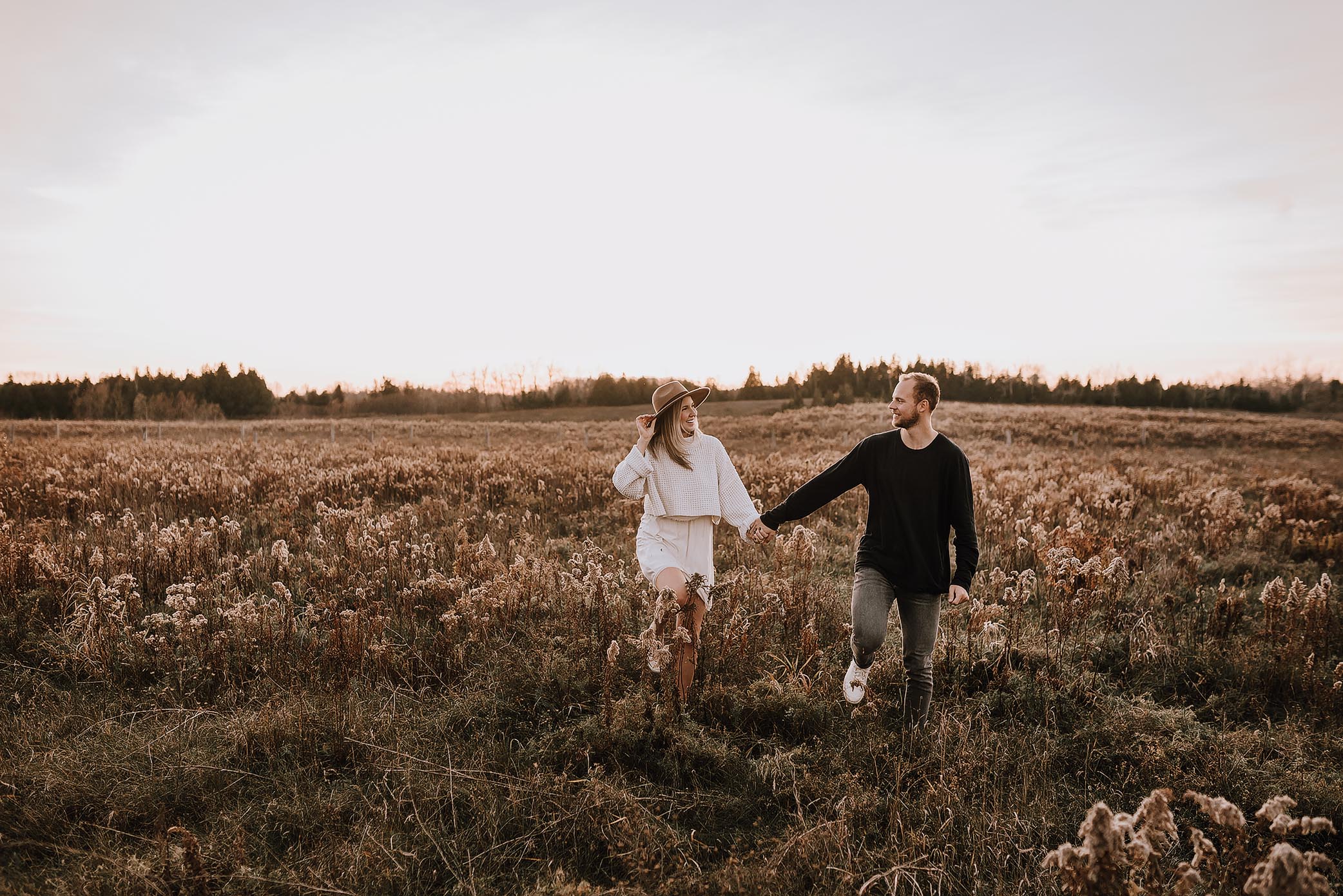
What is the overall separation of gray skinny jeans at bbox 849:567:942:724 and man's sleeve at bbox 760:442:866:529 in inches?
23.4

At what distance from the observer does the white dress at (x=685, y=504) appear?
4805mm

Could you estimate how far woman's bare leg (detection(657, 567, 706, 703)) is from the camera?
4566 mm

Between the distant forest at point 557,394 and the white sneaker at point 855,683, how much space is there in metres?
72.9

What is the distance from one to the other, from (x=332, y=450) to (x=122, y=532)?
10.9 metres

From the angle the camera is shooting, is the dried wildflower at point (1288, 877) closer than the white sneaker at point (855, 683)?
Yes

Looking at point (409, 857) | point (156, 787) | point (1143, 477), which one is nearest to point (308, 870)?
point (409, 857)

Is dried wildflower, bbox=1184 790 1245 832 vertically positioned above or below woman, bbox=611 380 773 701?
below

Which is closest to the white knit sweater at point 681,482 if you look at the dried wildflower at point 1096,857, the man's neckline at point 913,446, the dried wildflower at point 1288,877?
the man's neckline at point 913,446

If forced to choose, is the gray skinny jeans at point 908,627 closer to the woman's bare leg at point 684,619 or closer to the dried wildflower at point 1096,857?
the woman's bare leg at point 684,619

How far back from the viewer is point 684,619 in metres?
4.66

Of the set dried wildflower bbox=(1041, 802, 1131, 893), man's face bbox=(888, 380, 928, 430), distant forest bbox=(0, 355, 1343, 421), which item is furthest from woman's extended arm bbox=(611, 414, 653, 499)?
distant forest bbox=(0, 355, 1343, 421)

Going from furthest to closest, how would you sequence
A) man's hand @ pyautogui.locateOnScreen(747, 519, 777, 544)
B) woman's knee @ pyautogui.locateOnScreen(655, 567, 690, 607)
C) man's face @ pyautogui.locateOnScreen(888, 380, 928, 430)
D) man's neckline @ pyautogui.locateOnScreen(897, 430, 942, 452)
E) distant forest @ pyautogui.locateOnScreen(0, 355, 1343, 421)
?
distant forest @ pyautogui.locateOnScreen(0, 355, 1343, 421) → man's hand @ pyautogui.locateOnScreen(747, 519, 777, 544) → woman's knee @ pyautogui.locateOnScreen(655, 567, 690, 607) → man's neckline @ pyautogui.locateOnScreen(897, 430, 942, 452) → man's face @ pyautogui.locateOnScreen(888, 380, 928, 430)

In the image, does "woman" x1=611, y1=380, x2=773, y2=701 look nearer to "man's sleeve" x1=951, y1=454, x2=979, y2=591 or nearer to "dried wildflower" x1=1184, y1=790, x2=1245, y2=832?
"man's sleeve" x1=951, y1=454, x2=979, y2=591

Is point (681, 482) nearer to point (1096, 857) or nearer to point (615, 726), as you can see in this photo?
point (615, 726)
